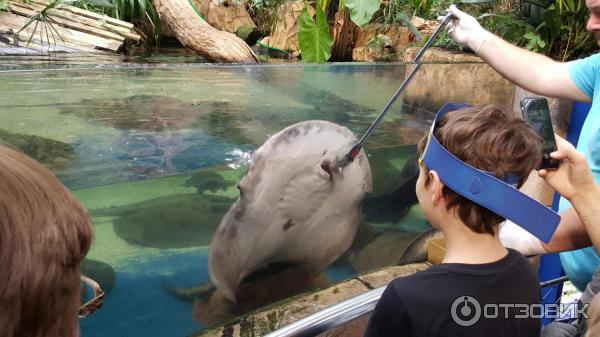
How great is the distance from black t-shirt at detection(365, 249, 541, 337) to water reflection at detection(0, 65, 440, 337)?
3.64 feet

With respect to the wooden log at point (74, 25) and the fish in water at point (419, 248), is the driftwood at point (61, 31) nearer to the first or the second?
the wooden log at point (74, 25)

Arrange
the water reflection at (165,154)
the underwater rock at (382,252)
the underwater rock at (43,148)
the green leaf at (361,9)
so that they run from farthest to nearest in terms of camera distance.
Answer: the green leaf at (361,9) < the underwater rock at (382,252) < the water reflection at (165,154) < the underwater rock at (43,148)

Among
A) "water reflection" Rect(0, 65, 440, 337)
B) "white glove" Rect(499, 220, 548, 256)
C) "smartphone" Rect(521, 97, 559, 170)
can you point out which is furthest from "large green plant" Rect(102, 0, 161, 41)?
"smartphone" Rect(521, 97, 559, 170)

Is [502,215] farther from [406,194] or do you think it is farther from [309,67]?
[406,194]

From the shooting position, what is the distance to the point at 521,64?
163cm

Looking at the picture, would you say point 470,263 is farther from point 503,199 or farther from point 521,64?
point 521,64

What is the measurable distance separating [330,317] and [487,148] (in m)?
0.52

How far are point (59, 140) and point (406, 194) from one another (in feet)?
5.47

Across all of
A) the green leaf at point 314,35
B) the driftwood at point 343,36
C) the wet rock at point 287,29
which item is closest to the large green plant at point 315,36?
the green leaf at point 314,35

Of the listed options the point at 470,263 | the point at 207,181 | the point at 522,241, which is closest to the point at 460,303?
the point at 470,263

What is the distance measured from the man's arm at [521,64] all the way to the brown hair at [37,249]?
1.53 m

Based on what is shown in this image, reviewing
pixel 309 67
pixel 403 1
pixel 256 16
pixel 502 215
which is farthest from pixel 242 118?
pixel 256 16

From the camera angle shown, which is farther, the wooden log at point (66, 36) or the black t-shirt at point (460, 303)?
the wooden log at point (66, 36)

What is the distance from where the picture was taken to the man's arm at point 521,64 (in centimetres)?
155
